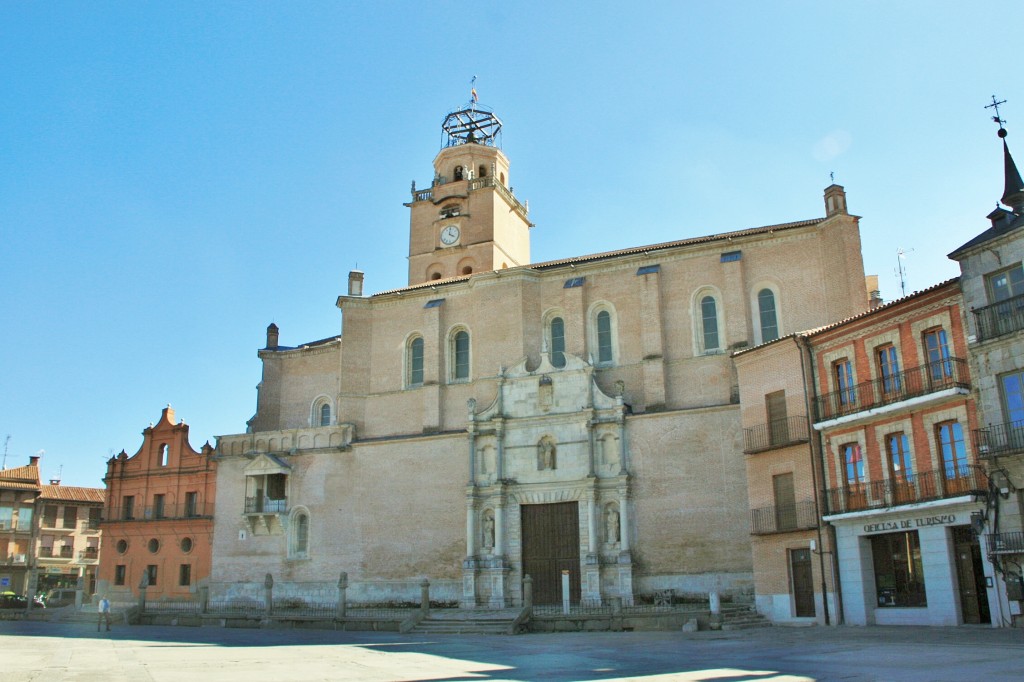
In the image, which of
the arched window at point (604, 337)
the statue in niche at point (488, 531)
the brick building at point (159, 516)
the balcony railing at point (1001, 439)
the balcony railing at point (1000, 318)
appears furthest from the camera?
the brick building at point (159, 516)

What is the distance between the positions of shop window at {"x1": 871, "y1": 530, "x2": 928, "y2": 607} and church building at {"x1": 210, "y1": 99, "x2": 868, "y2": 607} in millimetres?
6776

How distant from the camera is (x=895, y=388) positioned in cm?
2741

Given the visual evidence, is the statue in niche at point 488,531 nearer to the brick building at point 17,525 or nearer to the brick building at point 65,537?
the brick building at point 65,537

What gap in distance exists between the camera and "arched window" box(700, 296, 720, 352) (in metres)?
38.4

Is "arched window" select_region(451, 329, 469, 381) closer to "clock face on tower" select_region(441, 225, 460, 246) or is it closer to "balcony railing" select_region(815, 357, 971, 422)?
"clock face on tower" select_region(441, 225, 460, 246)

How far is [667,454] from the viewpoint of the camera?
1437 inches

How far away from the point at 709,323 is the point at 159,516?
2796 centimetres

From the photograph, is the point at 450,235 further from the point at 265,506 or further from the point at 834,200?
the point at 834,200

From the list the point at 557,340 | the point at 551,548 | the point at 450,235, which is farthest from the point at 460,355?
the point at 450,235

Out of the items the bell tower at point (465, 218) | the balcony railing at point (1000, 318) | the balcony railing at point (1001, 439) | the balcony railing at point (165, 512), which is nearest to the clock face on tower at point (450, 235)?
the bell tower at point (465, 218)

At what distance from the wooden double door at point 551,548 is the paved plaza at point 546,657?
821 cm

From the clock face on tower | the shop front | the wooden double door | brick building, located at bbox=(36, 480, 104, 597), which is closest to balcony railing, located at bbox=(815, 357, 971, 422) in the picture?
the shop front

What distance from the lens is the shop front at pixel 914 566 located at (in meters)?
24.7

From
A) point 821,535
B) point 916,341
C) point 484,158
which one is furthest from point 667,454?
point 484,158
